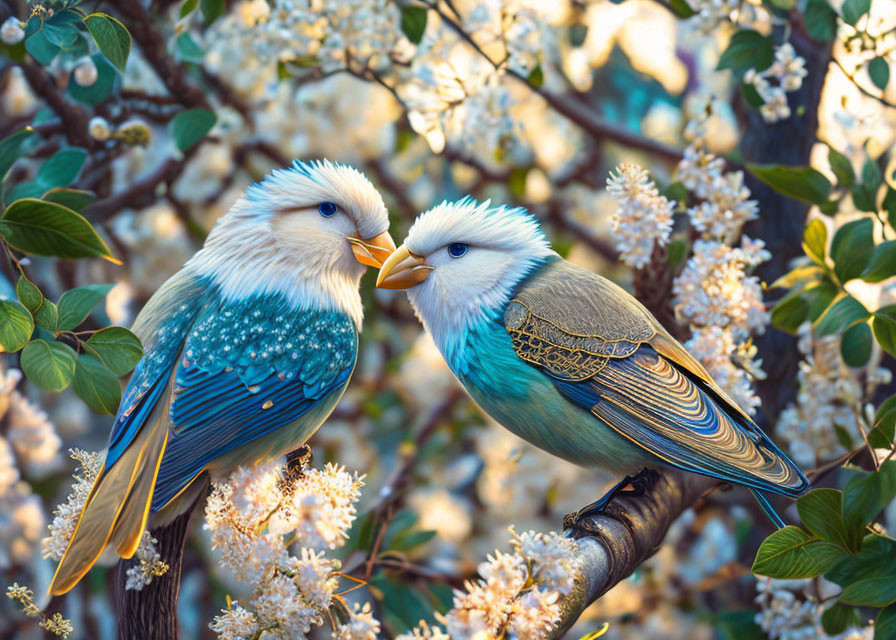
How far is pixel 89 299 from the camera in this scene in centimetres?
63

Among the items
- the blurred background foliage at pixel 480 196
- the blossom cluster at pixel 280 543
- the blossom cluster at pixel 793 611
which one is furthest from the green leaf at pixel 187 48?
the blossom cluster at pixel 793 611

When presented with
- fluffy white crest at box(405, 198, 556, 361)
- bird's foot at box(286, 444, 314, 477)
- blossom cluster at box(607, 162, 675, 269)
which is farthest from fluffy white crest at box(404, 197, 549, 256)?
bird's foot at box(286, 444, 314, 477)

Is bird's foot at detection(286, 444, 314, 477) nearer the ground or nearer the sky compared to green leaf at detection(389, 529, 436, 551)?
nearer the sky

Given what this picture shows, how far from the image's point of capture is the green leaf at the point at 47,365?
60 centimetres

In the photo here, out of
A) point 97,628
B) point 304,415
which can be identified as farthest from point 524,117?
point 97,628

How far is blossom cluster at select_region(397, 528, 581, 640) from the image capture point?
22.5 inches

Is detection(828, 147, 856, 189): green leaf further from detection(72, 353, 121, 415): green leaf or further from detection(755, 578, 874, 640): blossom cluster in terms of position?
detection(72, 353, 121, 415): green leaf

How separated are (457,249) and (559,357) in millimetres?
123

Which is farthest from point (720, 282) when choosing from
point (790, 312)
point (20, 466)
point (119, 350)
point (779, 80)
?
point (20, 466)

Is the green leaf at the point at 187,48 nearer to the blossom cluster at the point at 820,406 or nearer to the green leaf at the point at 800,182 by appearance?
the green leaf at the point at 800,182

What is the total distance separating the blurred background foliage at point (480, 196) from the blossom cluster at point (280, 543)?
0.44 ft

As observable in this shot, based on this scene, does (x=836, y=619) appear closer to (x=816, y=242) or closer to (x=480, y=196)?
(x=816, y=242)

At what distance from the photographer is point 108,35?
1.98ft

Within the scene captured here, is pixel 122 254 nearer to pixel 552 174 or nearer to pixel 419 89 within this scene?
pixel 419 89
